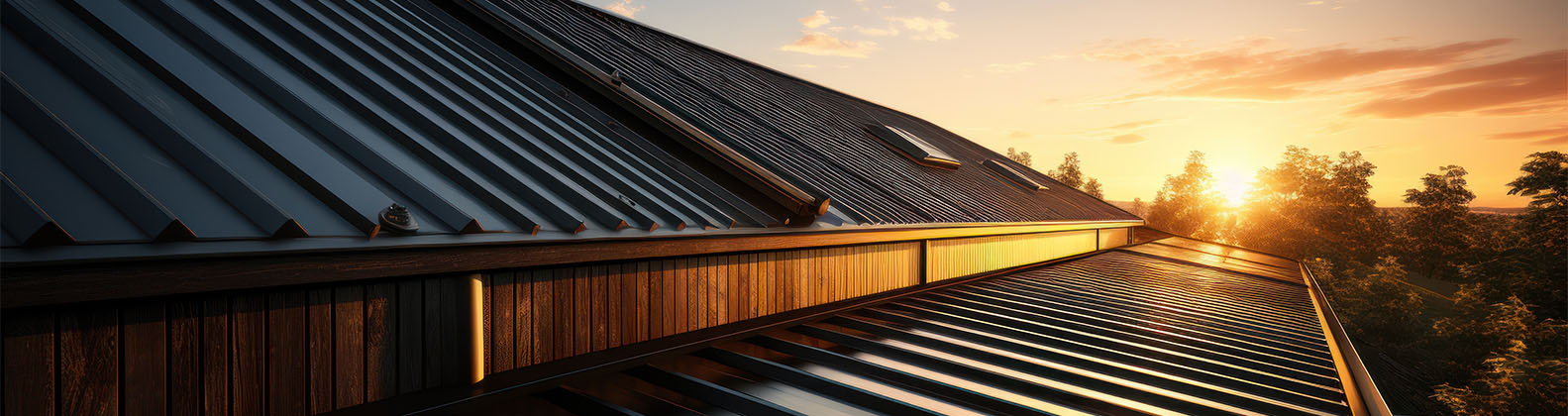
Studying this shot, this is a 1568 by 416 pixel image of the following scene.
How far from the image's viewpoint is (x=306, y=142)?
337cm

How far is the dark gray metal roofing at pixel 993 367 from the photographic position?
362 cm

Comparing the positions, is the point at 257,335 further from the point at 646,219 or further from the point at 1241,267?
the point at 1241,267

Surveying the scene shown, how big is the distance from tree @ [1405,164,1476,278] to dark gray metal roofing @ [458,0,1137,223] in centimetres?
6351

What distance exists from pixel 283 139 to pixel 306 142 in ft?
0.35

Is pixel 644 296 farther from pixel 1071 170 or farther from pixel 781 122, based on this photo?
pixel 1071 170

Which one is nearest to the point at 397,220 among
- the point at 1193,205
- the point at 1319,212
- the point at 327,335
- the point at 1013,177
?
the point at 327,335

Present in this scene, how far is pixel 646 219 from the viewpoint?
4.15m

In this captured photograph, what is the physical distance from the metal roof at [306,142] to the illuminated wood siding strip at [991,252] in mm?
1080

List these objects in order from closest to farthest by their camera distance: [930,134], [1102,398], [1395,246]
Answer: [1102,398], [930,134], [1395,246]

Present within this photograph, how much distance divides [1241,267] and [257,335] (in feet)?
59.5

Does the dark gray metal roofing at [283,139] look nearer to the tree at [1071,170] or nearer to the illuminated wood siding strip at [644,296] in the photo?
the illuminated wood siding strip at [644,296]

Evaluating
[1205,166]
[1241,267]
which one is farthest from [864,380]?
[1205,166]

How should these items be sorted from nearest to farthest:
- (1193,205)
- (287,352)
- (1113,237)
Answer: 1. (287,352)
2. (1113,237)
3. (1193,205)

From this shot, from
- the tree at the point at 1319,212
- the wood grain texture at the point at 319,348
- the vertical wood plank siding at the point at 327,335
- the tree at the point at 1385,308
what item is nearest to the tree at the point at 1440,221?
the tree at the point at 1319,212
